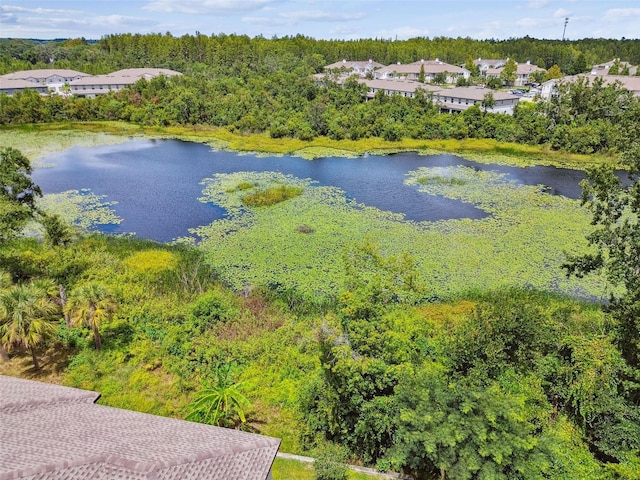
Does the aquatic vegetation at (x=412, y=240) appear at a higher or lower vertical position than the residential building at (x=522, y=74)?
lower

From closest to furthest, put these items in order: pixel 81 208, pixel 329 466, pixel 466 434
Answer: pixel 466 434, pixel 329 466, pixel 81 208

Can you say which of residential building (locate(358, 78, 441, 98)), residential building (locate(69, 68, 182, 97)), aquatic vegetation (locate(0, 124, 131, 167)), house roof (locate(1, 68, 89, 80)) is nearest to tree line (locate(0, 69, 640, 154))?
aquatic vegetation (locate(0, 124, 131, 167))

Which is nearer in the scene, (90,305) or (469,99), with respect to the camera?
(90,305)

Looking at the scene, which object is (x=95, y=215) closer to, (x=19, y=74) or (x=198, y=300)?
(x=198, y=300)

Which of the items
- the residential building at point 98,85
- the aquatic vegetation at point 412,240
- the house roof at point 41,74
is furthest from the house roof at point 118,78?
the aquatic vegetation at point 412,240

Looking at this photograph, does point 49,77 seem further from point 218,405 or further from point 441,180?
point 218,405

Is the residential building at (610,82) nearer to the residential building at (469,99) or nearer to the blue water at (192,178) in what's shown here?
the residential building at (469,99)

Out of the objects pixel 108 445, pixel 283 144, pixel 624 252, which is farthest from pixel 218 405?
pixel 283 144
